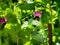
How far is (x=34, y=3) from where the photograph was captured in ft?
3.47

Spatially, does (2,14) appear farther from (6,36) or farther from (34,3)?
(34,3)

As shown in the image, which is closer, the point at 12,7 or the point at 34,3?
the point at 34,3

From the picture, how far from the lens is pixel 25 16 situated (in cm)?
130

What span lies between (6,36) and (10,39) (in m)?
0.04

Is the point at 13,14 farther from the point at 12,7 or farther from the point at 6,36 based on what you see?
the point at 6,36

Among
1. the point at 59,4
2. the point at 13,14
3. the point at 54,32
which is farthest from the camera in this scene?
the point at 13,14

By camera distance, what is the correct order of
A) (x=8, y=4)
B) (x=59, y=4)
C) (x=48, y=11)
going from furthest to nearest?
(x=8, y=4) < (x=48, y=11) < (x=59, y=4)

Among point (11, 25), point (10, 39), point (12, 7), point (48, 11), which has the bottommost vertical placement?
point (10, 39)

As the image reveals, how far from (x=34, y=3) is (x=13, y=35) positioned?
2.04 ft

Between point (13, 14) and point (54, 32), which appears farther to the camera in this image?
point (13, 14)

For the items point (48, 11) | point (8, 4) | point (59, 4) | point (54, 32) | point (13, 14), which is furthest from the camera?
point (8, 4)

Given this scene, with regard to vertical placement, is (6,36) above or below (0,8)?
below

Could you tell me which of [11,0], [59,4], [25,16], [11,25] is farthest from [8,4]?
[59,4]

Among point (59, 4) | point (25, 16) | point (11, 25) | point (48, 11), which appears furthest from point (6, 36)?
point (59, 4)
